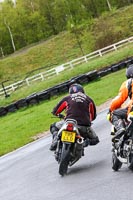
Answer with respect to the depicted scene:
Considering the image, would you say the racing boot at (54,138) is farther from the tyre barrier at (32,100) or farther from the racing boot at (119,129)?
the tyre barrier at (32,100)

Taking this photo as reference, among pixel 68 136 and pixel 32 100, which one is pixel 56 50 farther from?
pixel 68 136

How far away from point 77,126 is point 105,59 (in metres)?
27.6

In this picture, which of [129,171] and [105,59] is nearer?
[129,171]

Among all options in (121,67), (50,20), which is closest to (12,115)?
(121,67)

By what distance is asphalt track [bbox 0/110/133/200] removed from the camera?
7352mm

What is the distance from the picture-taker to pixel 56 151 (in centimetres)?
945

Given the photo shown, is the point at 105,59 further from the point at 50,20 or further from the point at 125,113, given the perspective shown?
the point at 50,20

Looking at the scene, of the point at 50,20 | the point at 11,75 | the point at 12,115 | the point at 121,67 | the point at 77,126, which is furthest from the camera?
the point at 50,20

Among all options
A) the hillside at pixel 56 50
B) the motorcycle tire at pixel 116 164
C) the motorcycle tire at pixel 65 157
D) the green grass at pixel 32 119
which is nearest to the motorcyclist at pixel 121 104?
the motorcycle tire at pixel 116 164

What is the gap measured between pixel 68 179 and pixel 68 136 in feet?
2.54

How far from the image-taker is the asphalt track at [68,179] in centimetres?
735

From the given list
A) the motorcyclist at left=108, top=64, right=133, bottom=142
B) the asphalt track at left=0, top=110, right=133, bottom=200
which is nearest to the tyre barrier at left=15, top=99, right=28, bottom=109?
the asphalt track at left=0, top=110, right=133, bottom=200

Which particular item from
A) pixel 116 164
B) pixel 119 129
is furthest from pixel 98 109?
pixel 119 129

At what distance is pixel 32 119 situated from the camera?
71.4ft
